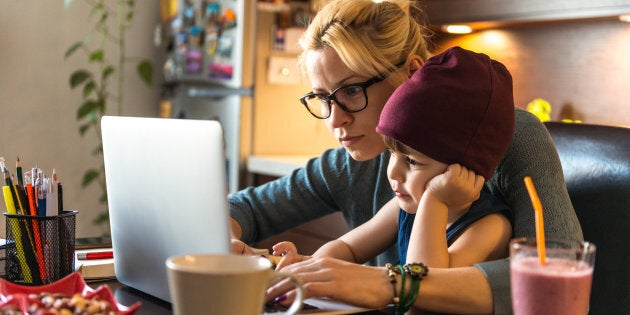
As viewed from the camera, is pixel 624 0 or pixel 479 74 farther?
pixel 624 0

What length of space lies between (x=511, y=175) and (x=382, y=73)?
31cm

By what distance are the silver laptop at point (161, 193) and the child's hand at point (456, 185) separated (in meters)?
0.34

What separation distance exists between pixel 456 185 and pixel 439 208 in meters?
0.06

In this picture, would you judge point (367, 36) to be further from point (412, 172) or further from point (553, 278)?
point (553, 278)

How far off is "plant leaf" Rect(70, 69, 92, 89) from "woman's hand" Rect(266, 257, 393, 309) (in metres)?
2.80

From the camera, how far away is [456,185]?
111 cm

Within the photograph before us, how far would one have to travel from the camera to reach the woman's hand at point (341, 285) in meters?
0.99

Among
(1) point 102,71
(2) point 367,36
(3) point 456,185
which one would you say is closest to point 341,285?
(3) point 456,185

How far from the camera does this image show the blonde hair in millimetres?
1429

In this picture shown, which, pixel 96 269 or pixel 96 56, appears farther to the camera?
pixel 96 56

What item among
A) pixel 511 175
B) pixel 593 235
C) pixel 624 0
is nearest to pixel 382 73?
pixel 511 175

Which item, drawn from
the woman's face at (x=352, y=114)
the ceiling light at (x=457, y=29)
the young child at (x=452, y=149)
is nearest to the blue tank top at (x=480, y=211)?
the young child at (x=452, y=149)

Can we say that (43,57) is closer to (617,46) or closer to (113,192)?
(617,46)

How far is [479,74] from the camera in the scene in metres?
1.11
